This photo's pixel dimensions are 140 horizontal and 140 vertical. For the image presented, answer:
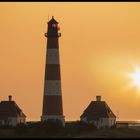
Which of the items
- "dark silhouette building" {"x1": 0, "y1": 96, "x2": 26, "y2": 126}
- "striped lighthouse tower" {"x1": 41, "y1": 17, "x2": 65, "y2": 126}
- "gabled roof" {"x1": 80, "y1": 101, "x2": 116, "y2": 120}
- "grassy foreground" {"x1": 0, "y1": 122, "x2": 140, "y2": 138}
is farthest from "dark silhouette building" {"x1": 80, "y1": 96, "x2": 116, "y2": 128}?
"grassy foreground" {"x1": 0, "y1": 122, "x2": 140, "y2": 138}

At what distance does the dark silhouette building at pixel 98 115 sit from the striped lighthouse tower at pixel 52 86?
10.5 metres

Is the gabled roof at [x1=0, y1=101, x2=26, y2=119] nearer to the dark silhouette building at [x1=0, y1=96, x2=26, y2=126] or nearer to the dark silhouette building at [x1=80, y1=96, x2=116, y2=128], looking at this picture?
the dark silhouette building at [x1=0, y1=96, x2=26, y2=126]

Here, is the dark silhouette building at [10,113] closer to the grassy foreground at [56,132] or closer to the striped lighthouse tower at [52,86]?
the striped lighthouse tower at [52,86]

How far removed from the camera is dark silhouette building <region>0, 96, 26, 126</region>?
360 ft

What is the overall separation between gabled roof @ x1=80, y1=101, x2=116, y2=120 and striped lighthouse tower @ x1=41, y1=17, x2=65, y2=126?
11.0 m

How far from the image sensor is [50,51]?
100688 millimetres

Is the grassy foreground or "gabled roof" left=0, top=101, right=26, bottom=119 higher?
"gabled roof" left=0, top=101, right=26, bottom=119

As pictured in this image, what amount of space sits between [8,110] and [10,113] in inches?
17.0

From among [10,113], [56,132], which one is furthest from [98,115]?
[56,132]

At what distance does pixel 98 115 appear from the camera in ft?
367

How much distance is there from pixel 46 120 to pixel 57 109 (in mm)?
1665

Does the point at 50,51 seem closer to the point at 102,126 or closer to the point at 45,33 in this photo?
the point at 45,33

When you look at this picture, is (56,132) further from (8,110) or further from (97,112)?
(97,112)

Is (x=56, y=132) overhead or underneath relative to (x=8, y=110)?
underneath
